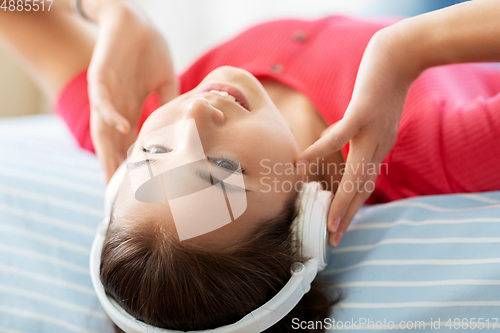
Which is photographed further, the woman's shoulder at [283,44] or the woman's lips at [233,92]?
the woman's shoulder at [283,44]

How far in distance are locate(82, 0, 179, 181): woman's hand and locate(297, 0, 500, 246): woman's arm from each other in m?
0.50

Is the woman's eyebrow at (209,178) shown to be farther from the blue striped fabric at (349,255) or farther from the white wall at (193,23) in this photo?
the white wall at (193,23)

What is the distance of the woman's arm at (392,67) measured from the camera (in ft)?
1.94

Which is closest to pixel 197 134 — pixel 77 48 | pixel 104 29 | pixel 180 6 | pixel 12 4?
pixel 104 29

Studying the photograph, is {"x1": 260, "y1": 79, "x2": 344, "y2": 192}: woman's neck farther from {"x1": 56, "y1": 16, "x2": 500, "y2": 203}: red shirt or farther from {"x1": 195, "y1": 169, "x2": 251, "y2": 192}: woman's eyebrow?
{"x1": 195, "y1": 169, "x2": 251, "y2": 192}: woman's eyebrow

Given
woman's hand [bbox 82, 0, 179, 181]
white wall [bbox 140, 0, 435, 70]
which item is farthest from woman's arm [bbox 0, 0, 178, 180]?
white wall [bbox 140, 0, 435, 70]

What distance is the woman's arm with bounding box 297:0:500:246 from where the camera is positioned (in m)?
0.59

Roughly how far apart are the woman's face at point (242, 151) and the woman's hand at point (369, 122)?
0.05m

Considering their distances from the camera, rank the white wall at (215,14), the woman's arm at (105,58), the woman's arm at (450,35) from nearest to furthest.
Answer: the woman's arm at (450,35), the woman's arm at (105,58), the white wall at (215,14)

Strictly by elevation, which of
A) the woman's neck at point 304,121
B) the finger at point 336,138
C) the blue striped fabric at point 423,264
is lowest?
the blue striped fabric at point 423,264

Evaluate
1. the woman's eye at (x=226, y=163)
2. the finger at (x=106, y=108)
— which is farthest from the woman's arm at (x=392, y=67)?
the finger at (x=106, y=108)

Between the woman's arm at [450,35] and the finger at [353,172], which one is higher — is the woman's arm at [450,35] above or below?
above

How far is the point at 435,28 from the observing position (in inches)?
23.9

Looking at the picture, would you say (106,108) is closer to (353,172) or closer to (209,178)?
(209,178)
